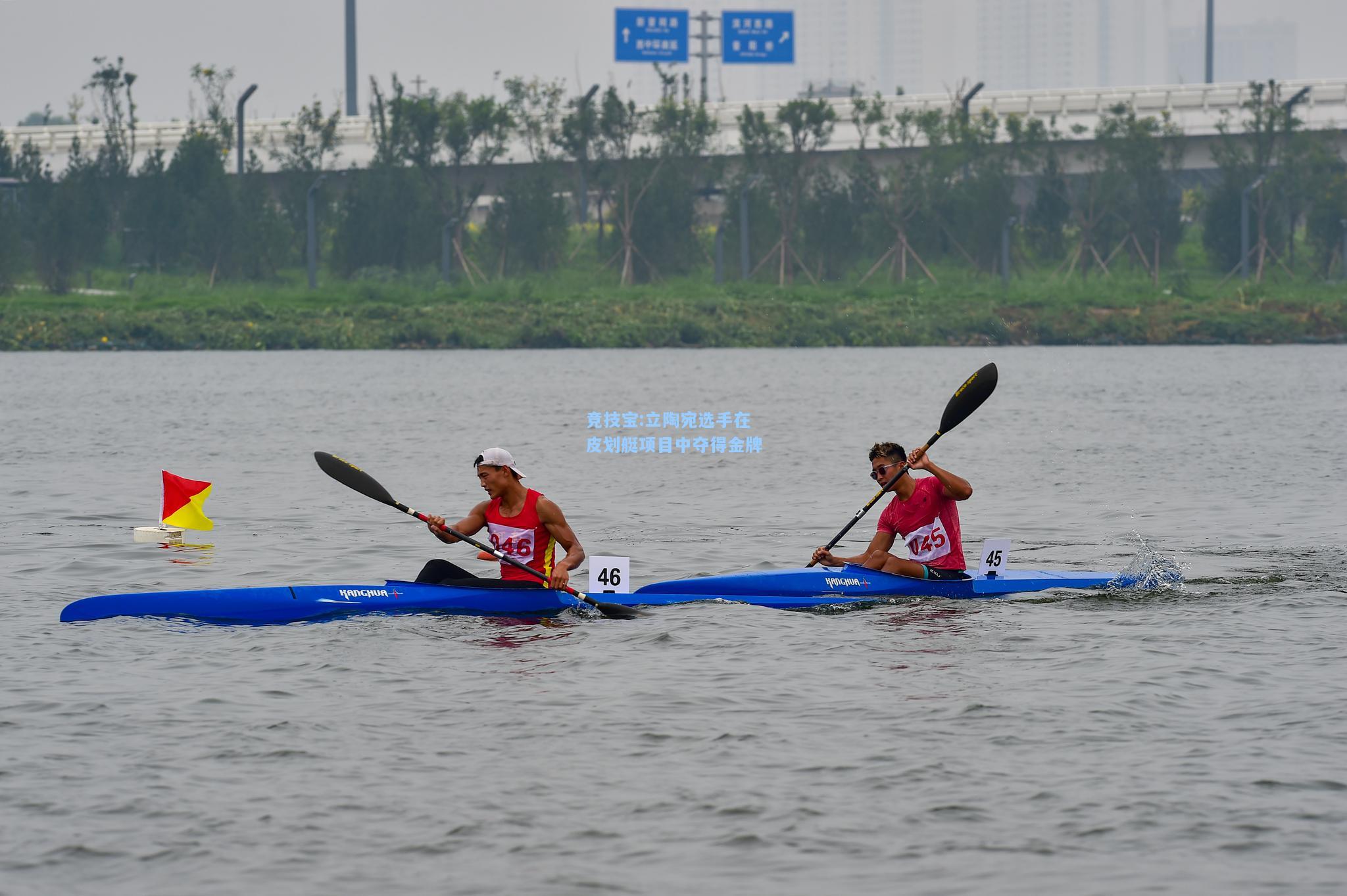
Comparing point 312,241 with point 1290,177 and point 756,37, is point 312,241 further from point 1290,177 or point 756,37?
point 1290,177

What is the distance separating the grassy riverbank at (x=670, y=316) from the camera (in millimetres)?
71750

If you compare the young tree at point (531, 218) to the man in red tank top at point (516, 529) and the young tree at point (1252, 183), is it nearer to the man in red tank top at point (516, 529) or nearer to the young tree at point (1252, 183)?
the young tree at point (1252, 183)

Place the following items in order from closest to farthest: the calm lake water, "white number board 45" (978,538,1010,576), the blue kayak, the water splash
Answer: the calm lake water → the blue kayak → "white number board 45" (978,538,1010,576) → the water splash

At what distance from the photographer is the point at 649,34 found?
8606 cm

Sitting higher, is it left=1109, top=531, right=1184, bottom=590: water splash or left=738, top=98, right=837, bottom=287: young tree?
left=738, top=98, right=837, bottom=287: young tree

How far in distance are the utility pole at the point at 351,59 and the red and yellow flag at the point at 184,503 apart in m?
78.2

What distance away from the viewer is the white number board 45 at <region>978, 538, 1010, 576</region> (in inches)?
626

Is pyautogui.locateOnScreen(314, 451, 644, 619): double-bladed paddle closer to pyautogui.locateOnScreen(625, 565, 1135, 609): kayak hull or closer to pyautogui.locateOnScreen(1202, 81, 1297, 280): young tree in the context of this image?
pyautogui.locateOnScreen(625, 565, 1135, 609): kayak hull

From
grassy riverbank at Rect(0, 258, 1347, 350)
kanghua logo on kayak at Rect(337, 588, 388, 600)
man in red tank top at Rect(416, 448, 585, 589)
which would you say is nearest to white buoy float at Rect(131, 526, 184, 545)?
kanghua logo on kayak at Rect(337, 588, 388, 600)

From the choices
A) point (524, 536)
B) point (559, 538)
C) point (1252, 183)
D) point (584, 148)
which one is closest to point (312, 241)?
point (584, 148)

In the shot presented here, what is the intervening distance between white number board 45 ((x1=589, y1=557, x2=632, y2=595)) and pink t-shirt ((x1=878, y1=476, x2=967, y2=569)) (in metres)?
2.27

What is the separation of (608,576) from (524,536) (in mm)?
887

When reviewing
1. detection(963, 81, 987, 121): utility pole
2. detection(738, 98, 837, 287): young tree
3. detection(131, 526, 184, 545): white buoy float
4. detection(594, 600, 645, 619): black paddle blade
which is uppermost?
detection(963, 81, 987, 121): utility pole

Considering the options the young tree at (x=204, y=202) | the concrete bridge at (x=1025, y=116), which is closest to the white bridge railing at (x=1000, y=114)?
the concrete bridge at (x=1025, y=116)
